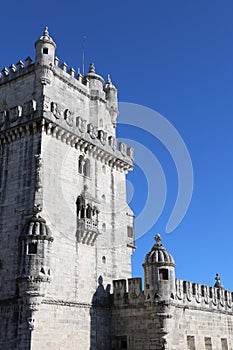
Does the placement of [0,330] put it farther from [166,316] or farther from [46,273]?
[166,316]

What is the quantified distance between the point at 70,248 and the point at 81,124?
9370 millimetres

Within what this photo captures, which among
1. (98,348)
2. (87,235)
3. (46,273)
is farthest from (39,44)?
(98,348)

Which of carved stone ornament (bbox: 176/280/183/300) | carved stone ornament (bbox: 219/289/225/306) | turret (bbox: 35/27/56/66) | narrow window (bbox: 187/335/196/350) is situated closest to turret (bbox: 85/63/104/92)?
turret (bbox: 35/27/56/66)

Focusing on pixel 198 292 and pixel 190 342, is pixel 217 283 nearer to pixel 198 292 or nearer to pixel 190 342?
pixel 198 292

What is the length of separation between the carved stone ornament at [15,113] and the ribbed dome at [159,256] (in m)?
13.0

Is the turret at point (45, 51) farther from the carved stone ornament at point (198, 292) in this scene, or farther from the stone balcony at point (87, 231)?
the carved stone ornament at point (198, 292)

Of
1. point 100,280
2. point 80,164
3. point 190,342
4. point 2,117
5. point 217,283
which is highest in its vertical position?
point 2,117

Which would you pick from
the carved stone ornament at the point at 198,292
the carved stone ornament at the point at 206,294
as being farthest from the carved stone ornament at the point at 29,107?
the carved stone ornament at the point at 206,294

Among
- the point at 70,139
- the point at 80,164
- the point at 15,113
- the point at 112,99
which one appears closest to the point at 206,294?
the point at 80,164

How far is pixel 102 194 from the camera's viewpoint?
32875 mm

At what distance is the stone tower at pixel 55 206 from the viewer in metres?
25.5

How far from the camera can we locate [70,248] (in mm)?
28391

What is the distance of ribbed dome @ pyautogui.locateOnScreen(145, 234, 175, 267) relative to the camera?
28.6 meters

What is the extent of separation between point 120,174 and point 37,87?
9.97 metres
